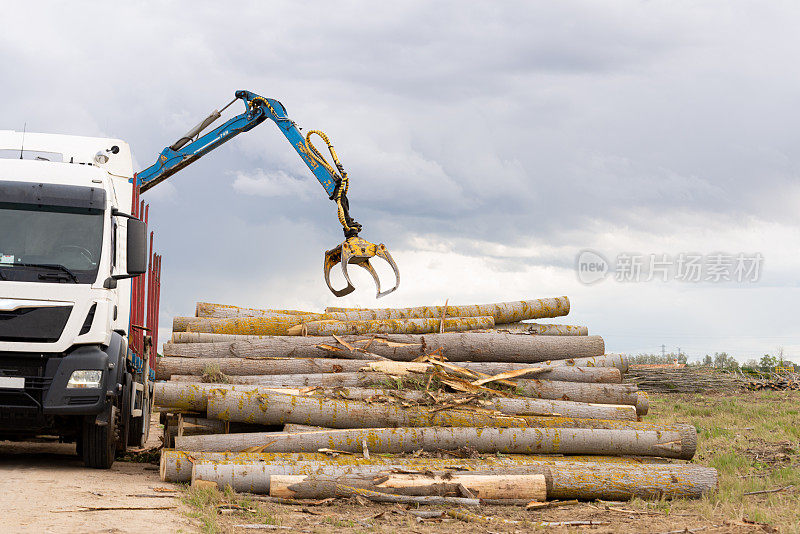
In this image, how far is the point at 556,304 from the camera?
13203mm

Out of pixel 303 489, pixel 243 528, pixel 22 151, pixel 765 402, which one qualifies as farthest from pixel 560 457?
pixel 765 402

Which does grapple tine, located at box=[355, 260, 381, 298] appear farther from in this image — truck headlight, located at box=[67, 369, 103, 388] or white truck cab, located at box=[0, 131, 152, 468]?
truck headlight, located at box=[67, 369, 103, 388]

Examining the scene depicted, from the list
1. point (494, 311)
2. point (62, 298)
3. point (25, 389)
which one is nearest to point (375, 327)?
point (494, 311)

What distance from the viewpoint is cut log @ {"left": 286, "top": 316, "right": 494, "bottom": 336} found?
12.1 m

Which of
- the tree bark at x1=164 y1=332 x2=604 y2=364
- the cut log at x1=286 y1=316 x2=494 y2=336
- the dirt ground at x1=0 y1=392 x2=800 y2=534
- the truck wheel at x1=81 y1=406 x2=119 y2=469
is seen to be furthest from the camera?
the cut log at x1=286 y1=316 x2=494 y2=336

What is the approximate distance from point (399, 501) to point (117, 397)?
15.3 feet

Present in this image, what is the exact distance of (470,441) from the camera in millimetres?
10047

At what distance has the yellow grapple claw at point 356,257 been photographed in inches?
520

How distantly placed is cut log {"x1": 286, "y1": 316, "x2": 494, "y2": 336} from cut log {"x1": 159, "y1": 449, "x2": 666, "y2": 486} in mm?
2757

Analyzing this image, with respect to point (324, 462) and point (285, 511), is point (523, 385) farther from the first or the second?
point (285, 511)

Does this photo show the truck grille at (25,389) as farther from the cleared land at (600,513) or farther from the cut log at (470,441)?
the cleared land at (600,513)

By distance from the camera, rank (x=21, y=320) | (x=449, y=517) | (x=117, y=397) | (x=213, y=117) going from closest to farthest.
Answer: (x=449, y=517) → (x=21, y=320) → (x=117, y=397) → (x=213, y=117)

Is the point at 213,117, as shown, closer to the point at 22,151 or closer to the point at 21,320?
the point at 22,151

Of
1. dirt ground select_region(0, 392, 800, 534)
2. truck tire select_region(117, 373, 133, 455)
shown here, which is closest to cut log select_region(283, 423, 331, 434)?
dirt ground select_region(0, 392, 800, 534)
